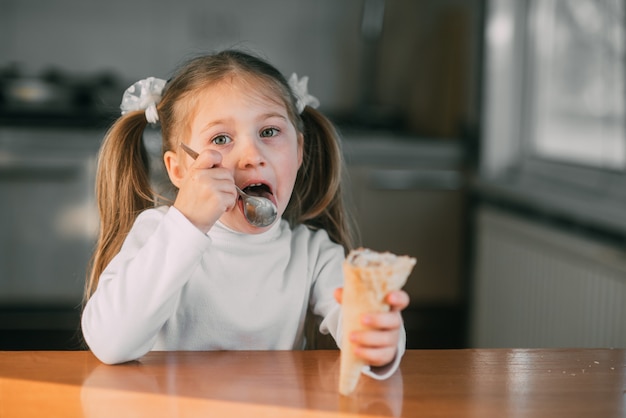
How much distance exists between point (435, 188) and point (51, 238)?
159 centimetres

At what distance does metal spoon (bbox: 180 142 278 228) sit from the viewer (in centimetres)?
110

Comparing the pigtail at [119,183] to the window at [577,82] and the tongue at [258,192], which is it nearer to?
the tongue at [258,192]

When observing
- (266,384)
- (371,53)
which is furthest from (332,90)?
(266,384)

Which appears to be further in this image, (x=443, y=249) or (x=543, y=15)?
(x=443, y=249)

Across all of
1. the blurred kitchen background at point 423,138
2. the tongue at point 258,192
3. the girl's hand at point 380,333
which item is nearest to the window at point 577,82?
the blurred kitchen background at point 423,138

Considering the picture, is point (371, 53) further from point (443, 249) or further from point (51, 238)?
point (51, 238)

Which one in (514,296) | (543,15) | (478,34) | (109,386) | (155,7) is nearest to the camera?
(109,386)

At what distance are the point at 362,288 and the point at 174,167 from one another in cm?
58

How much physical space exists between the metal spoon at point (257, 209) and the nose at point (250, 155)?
0.04 metres

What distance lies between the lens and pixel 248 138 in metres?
1.14

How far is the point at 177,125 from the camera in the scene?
1.25 metres

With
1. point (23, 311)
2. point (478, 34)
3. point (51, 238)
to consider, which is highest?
point (478, 34)

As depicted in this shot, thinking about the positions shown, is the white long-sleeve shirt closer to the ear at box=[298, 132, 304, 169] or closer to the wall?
the ear at box=[298, 132, 304, 169]

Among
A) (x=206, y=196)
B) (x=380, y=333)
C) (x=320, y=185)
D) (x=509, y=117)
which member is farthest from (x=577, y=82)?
(x=380, y=333)
